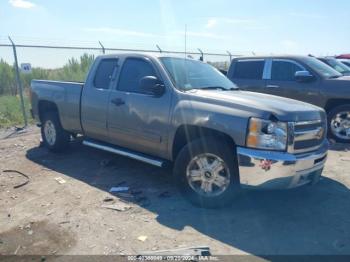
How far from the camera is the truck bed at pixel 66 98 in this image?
6281mm

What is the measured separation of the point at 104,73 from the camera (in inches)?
234

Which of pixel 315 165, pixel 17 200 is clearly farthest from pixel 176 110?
pixel 17 200

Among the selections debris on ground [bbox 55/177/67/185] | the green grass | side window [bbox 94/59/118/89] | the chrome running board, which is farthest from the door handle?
the green grass

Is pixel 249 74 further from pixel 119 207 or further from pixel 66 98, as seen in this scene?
pixel 119 207

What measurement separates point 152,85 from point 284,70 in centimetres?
482

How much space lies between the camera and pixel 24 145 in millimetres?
7934

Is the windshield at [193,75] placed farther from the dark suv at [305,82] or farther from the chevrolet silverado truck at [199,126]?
the dark suv at [305,82]

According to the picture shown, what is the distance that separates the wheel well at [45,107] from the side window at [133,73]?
2.13m

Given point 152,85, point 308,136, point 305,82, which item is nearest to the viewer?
Result: point 308,136

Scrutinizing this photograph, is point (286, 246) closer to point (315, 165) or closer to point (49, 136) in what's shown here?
point (315, 165)

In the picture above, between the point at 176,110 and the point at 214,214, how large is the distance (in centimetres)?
139

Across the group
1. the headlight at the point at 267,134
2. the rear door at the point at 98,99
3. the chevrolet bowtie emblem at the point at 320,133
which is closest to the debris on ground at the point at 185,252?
the headlight at the point at 267,134

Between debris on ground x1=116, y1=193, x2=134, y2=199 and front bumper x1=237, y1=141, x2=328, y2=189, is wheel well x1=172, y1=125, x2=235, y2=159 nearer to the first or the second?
front bumper x1=237, y1=141, x2=328, y2=189

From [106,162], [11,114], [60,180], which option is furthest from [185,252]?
[11,114]
